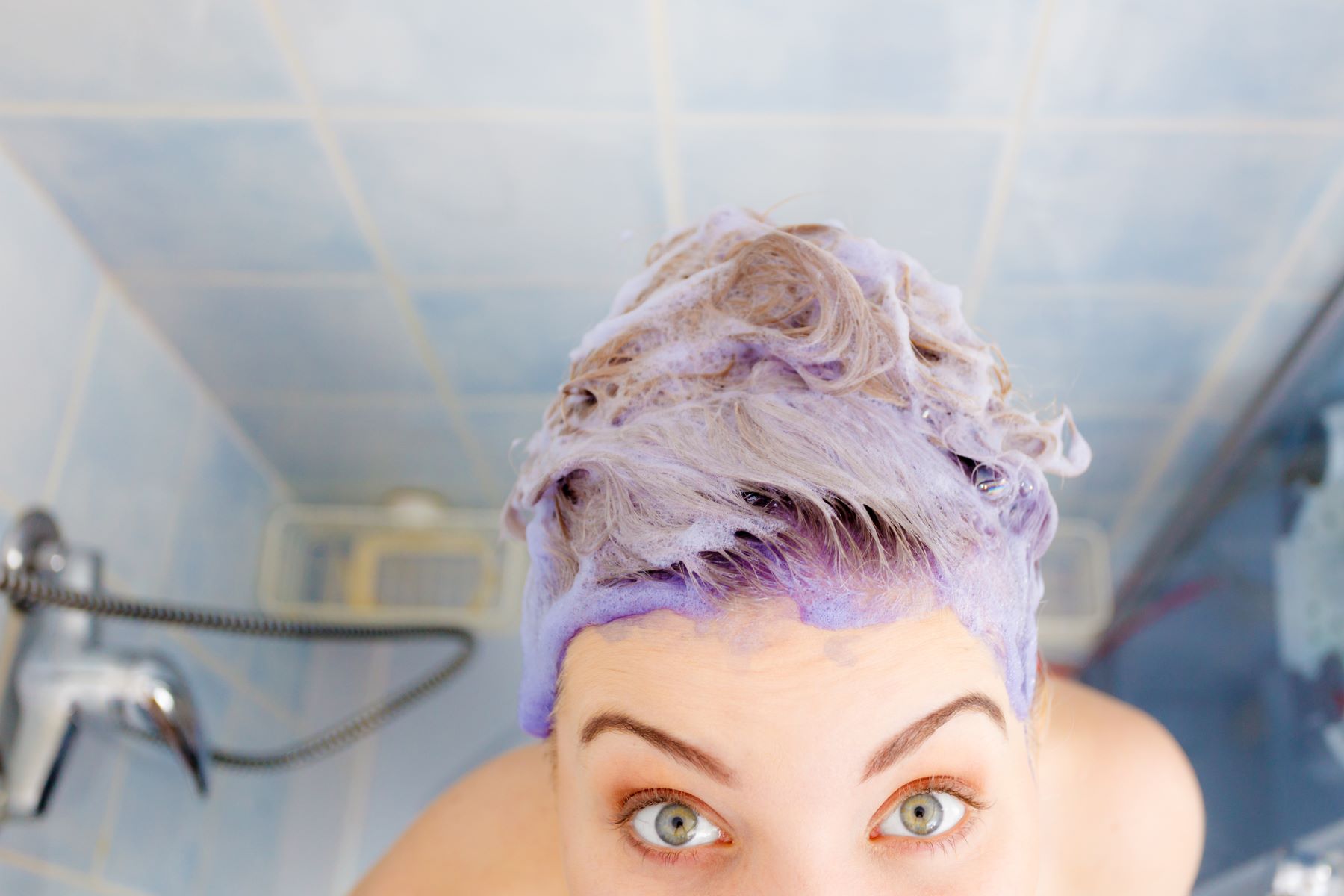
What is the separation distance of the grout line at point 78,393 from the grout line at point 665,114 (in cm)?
71

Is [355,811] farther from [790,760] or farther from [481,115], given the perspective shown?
[790,760]

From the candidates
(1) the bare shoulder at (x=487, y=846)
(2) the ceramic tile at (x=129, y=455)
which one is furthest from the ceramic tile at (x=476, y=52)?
(1) the bare shoulder at (x=487, y=846)

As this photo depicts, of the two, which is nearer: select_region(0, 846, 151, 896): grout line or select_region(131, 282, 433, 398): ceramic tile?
select_region(0, 846, 151, 896): grout line

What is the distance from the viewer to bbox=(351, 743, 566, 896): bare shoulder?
0.98 metres

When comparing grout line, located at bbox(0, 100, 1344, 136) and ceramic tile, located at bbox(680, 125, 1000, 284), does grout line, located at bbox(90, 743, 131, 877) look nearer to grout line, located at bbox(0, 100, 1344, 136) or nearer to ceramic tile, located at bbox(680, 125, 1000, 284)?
grout line, located at bbox(0, 100, 1344, 136)

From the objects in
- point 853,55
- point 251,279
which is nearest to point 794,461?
point 853,55

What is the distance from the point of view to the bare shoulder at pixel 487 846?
98cm

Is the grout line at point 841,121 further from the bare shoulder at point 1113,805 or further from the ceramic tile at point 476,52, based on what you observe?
the bare shoulder at point 1113,805

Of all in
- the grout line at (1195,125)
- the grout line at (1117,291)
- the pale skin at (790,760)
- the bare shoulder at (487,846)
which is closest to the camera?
the pale skin at (790,760)

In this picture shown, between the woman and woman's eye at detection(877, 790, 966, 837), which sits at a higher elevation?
the woman

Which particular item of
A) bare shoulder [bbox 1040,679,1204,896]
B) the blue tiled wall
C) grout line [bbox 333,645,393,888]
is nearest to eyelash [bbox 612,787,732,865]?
bare shoulder [bbox 1040,679,1204,896]

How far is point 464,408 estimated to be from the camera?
1.61 metres

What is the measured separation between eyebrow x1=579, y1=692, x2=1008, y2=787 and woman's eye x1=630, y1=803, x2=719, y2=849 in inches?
2.0

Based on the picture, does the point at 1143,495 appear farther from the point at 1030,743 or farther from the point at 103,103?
the point at 103,103
